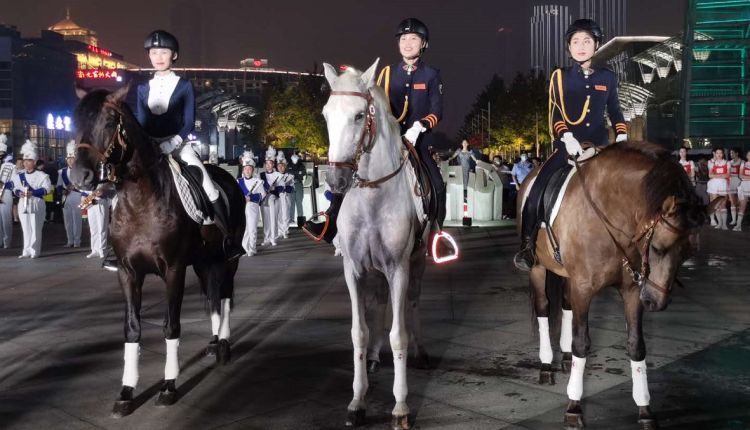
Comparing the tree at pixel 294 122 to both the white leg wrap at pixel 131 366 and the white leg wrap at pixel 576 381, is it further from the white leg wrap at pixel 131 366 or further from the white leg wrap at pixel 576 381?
the white leg wrap at pixel 576 381

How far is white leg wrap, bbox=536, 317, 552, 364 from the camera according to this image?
805 cm

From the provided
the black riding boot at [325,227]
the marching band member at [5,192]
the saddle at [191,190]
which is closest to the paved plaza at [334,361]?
the black riding boot at [325,227]

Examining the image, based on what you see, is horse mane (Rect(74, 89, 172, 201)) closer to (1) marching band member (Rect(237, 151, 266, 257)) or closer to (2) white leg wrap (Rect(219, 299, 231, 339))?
(2) white leg wrap (Rect(219, 299, 231, 339))

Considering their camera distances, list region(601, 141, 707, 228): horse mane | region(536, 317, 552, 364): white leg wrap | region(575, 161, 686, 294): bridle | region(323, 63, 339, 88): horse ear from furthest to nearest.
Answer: region(536, 317, 552, 364): white leg wrap, region(323, 63, 339, 88): horse ear, region(575, 161, 686, 294): bridle, region(601, 141, 707, 228): horse mane

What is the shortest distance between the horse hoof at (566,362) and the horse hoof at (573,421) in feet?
5.97

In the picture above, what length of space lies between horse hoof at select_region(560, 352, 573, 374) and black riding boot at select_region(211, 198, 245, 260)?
12.2 ft

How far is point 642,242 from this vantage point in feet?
20.7

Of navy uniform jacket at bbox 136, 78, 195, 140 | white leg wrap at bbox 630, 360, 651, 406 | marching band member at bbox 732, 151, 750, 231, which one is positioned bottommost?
white leg wrap at bbox 630, 360, 651, 406

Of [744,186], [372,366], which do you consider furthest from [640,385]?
[744,186]

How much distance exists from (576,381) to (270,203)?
16.2 metres

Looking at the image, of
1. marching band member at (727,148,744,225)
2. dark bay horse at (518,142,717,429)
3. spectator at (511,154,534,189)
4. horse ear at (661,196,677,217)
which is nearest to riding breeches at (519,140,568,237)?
dark bay horse at (518,142,717,429)

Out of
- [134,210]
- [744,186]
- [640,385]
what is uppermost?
[134,210]

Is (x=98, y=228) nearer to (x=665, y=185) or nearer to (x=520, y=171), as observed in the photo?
(x=665, y=185)

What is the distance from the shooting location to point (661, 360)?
8.78 meters
